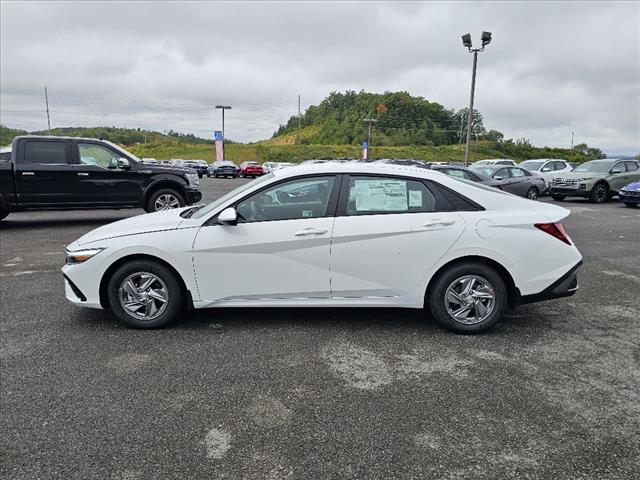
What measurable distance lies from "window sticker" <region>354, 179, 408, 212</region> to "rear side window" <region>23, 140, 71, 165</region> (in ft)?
26.6

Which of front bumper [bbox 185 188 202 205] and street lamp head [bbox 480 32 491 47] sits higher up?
street lamp head [bbox 480 32 491 47]

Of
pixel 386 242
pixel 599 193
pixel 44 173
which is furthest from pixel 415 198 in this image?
pixel 599 193

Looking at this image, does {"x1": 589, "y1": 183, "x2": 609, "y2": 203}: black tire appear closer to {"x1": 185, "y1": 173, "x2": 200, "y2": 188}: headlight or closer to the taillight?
{"x1": 185, "y1": 173, "x2": 200, "y2": 188}: headlight

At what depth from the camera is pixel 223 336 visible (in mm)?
4102

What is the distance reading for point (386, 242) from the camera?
4.07m

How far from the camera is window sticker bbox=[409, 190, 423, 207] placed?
13.8ft

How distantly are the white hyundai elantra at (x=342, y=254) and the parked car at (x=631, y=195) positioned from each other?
44.3 feet

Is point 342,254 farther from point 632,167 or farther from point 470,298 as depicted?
point 632,167

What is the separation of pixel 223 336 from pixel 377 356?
1354 mm

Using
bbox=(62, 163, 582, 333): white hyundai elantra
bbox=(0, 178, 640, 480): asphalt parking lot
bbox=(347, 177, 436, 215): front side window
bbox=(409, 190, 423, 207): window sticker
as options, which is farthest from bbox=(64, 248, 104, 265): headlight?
bbox=(409, 190, 423, 207): window sticker

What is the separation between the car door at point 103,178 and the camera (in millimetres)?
Answer: 9984

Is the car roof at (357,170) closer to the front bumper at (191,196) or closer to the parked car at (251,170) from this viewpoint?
the front bumper at (191,196)

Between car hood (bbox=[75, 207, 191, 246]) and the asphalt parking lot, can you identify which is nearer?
the asphalt parking lot

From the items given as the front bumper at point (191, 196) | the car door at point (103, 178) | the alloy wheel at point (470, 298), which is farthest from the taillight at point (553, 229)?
the car door at point (103, 178)
